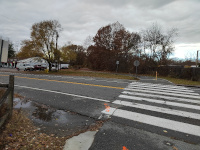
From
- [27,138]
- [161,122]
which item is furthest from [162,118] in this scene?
[27,138]

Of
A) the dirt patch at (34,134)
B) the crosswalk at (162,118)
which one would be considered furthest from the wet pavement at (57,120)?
the crosswalk at (162,118)

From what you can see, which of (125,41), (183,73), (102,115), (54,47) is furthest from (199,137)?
(125,41)

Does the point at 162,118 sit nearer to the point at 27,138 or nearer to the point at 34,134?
the point at 34,134

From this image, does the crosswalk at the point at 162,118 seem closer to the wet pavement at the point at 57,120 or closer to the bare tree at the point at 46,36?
the wet pavement at the point at 57,120

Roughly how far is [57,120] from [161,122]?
336 cm

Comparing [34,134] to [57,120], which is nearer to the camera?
[34,134]

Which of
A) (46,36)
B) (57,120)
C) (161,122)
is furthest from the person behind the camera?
(46,36)

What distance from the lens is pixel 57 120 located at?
4.09 m

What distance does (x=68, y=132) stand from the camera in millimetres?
3354

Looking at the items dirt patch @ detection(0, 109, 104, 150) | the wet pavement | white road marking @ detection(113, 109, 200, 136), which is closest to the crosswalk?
white road marking @ detection(113, 109, 200, 136)

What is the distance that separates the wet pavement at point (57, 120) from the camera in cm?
346

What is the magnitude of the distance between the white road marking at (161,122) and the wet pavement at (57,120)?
1270 mm

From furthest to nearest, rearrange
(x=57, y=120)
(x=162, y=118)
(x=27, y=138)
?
(x=162, y=118) < (x=57, y=120) < (x=27, y=138)

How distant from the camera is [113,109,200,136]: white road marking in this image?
3568 millimetres
